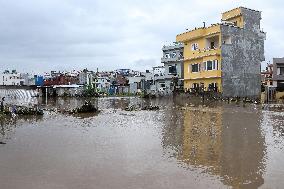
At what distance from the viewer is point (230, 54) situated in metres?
48.0

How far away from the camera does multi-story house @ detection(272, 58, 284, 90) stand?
5088 centimetres

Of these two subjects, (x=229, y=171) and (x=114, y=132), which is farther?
(x=114, y=132)

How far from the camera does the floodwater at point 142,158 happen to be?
30.3 feet

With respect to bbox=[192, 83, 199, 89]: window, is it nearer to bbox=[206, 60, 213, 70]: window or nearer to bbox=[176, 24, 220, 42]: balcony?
bbox=[206, 60, 213, 70]: window

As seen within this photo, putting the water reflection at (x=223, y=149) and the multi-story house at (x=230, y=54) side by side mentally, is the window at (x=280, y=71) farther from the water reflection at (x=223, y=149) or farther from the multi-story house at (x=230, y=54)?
the water reflection at (x=223, y=149)

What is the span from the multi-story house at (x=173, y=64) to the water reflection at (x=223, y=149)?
41.0m

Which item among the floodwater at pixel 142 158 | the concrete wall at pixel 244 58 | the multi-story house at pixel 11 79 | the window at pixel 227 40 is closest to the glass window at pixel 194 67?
the concrete wall at pixel 244 58

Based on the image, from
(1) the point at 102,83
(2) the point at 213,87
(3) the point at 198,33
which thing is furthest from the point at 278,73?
(1) the point at 102,83

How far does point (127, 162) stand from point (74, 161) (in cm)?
166

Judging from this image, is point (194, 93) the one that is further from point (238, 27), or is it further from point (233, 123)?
point (233, 123)

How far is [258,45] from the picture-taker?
51.5m

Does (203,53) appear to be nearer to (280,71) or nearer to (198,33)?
(198,33)

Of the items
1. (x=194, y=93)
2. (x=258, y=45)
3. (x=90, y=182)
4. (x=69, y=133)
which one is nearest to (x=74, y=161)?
(x=90, y=182)

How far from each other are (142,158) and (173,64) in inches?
2067
